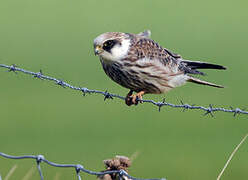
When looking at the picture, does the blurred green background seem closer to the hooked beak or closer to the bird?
the bird

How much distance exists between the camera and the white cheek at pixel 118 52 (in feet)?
20.5

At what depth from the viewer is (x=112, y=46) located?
6195mm

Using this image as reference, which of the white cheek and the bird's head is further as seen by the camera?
the white cheek

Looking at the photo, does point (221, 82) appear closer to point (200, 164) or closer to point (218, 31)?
point (200, 164)

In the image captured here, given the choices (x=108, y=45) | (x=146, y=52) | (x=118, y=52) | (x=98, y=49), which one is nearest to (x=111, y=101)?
(x=146, y=52)

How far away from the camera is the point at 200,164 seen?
31.8ft

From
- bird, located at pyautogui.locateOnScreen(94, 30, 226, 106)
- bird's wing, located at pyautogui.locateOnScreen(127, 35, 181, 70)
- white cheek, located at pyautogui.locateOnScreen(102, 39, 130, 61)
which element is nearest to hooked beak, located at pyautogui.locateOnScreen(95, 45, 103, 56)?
bird, located at pyautogui.locateOnScreen(94, 30, 226, 106)

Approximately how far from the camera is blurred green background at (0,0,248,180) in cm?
1007

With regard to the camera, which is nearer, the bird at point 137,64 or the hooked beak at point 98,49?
the hooked beak at point 98,49

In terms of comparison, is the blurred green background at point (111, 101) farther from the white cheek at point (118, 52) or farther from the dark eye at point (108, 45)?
the dark eye at point (108, 45)

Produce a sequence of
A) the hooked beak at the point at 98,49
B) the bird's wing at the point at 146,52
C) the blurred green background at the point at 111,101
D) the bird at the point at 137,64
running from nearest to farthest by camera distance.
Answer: the hooked beak at the point at 98,49, the bird at the point at 137,64, the bird's wing at the point at 146,52, the blurred green background at the point at 111,101

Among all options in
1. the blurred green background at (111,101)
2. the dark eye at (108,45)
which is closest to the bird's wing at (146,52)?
the dark eye at (108,45)

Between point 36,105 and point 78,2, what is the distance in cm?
1110

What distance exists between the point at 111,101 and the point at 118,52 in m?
7.03
